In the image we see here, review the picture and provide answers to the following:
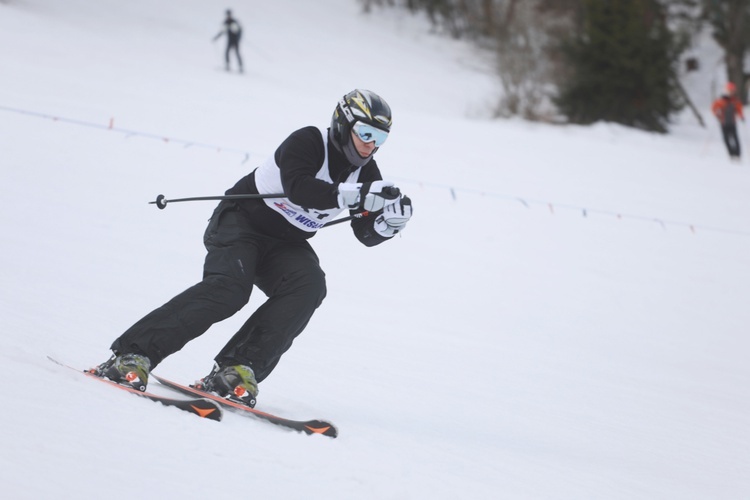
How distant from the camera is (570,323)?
26.8ft

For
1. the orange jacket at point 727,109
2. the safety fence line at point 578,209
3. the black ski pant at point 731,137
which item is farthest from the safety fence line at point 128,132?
the black ski pant at point 731,137

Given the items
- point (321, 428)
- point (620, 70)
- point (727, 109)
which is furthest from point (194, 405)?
point (620, 70)

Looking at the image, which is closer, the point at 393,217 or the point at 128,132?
the point at 393,217

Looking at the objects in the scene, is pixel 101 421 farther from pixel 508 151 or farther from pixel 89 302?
pixel 508 151

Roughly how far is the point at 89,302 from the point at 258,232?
7.92 feet

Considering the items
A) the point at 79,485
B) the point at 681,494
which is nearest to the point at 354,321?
the point at 681,494

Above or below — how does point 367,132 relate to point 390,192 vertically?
above

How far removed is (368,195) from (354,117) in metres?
0.40

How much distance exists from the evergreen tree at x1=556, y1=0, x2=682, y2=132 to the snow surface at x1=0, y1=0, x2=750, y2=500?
3527 millimetres

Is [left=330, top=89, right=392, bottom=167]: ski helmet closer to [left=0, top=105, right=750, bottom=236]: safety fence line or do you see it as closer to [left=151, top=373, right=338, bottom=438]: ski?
[left=151, top=373, right=338, bottom=438]: ski

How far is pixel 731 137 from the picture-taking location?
16.9m

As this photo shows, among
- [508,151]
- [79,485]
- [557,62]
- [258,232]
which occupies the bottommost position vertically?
[79,485]

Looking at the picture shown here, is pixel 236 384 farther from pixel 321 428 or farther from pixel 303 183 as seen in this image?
pixel 303 183

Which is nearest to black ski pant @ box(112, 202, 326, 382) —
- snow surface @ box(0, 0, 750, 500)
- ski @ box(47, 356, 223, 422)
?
ski @ box(47, 356, 223, 422)
